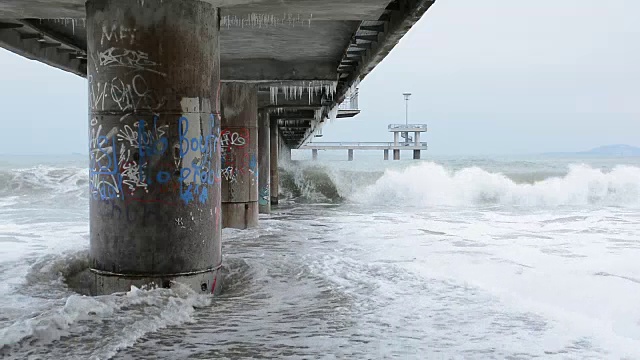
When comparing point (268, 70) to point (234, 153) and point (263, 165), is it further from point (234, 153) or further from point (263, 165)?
point (263, 165)

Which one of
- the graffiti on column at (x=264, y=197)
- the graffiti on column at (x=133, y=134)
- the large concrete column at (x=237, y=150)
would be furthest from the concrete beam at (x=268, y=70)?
the graffiti on column at (x=264, y=197)

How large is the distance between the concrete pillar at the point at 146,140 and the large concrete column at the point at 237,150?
33.4 feet

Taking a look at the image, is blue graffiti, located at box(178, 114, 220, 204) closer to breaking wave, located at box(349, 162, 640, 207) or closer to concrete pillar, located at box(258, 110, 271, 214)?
concrete pillar, located at box(258, 110, 271, 214)

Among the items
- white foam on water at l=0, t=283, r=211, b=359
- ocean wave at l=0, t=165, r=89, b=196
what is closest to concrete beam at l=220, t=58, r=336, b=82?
white foam on water at l=0, t=283, r=211, b=359

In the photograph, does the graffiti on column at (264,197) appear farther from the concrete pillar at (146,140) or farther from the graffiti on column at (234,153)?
the concrete pillar at (146,140)

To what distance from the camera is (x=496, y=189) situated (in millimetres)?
41594

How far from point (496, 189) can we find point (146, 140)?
3554 centimetres

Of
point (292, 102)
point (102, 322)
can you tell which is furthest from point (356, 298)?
point (292, 102)

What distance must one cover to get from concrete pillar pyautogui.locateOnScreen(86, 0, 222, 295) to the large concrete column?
33.4ft

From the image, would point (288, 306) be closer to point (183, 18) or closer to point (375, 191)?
point (183, 18)

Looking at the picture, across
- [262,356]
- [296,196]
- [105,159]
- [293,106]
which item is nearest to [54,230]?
[293,106]

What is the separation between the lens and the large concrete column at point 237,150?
61.7 feet

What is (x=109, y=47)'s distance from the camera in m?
8.33

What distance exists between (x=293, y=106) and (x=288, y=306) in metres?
17.7
